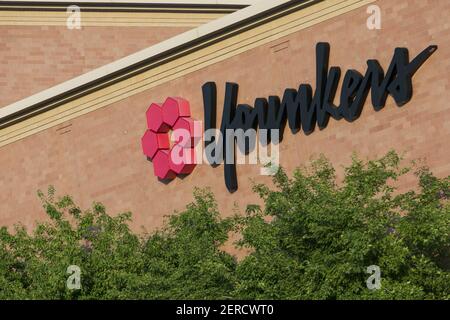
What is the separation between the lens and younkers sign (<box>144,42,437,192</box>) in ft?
121

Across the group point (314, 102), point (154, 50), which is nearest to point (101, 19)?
point (154, 50)

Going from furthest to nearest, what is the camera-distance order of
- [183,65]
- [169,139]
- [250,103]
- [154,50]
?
1. [154,50]
2. [183,65]
3. [169,139]
4. [250,103]

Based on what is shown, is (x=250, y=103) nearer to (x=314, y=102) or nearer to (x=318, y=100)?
(x=314, y=102)

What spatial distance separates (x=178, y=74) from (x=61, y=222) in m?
6.71

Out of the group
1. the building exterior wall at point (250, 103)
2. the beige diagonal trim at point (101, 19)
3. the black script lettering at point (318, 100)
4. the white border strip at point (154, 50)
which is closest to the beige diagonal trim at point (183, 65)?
the building exterior wall at point (250, 103)

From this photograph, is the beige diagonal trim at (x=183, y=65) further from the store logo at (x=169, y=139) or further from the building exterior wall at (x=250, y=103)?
the store logo at (x=169, y=139)

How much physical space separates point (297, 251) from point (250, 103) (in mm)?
8451

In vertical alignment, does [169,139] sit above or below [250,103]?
below

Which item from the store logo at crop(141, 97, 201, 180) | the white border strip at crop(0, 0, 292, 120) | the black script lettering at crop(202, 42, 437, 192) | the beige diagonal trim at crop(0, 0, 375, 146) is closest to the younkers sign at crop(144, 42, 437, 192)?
the black script lettering at crop(202, 42, 437, 192)

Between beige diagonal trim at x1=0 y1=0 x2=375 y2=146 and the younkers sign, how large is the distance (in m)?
0.89

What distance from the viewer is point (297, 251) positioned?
3291 centimetres

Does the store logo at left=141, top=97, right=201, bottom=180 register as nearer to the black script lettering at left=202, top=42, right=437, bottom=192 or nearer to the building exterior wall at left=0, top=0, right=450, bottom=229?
the building exterior wall at left=0, top=0, right=450, bottom=229

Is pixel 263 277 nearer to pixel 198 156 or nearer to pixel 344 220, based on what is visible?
pixel 344 220

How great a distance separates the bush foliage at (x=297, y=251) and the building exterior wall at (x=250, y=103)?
1.07m
